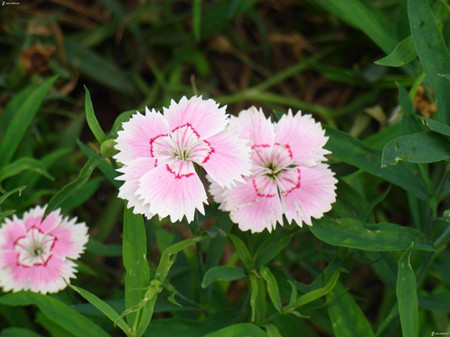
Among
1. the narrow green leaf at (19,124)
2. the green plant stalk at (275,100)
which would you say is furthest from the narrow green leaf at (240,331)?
the green plant stalk at (275,100)

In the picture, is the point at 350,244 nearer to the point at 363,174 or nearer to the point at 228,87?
the point at 363,174

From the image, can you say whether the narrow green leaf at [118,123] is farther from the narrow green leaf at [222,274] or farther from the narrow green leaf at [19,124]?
the narrow green leaf at [19,124]

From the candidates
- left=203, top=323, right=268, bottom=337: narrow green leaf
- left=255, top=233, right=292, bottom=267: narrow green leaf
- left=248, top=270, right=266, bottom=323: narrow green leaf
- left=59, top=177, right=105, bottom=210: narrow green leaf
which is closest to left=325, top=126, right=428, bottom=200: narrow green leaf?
left=255, top=233, right=292, bottom=267: narrow green leaf

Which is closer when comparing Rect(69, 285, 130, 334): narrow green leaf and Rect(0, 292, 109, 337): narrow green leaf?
Rect(69, 285, 130, 334): narrow green leaf

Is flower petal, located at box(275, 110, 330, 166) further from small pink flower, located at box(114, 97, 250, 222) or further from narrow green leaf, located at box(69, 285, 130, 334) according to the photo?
narrow green leaf, located at box(69, 285, 130, 334)

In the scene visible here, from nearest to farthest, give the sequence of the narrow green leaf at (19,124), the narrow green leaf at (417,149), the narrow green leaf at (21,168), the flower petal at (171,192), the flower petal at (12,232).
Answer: the flower petal at (171,192)
the narrow green leaf at (417,149)
the flower petal at (12,232)
the narrow green leaf at (21,168)
the narrow green leaf at (19,124)

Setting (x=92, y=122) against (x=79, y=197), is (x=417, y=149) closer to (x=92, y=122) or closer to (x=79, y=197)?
(x=92, y=122)

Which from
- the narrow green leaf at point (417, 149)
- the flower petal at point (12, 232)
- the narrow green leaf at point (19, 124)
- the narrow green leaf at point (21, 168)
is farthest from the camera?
the narrow green leaf at point (19, 124)

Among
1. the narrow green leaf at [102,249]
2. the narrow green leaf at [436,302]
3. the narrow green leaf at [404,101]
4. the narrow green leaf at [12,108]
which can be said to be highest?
the narrow green leaf at [12,108]
